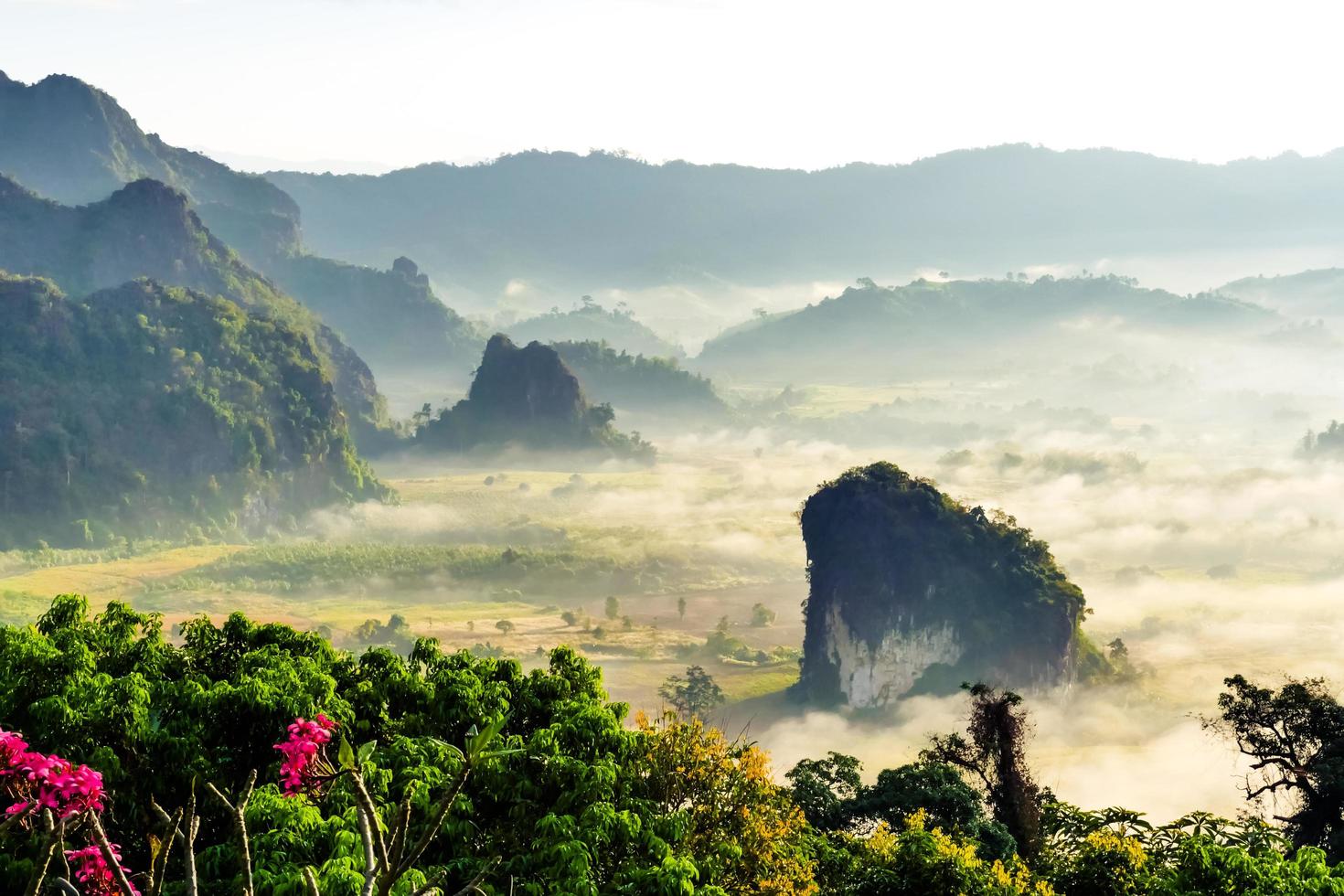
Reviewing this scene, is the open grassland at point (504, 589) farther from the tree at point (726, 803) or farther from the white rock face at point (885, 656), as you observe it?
the tree at point (726, 803)

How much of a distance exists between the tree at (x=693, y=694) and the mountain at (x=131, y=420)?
102 meters

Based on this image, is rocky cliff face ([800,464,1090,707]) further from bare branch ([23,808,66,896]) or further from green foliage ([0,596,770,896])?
bare branch ([23,808,66,896])

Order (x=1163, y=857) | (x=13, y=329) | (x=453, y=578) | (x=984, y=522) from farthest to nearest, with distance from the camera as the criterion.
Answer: (x=13, y=329), (x=453, y=578), (x=984, y=522), (x=1163, y=857)

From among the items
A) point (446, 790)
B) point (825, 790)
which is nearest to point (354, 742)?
point (446, 790)

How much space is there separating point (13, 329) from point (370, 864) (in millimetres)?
195781

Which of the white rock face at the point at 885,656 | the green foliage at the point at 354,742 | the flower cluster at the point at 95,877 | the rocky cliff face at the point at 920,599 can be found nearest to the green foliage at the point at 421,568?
the rocky cliff face at the point at 920,599

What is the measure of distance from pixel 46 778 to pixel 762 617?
137 metres

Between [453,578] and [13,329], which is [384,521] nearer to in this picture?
[453,578]

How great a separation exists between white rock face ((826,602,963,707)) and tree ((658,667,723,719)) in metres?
11.5

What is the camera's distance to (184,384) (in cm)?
18512

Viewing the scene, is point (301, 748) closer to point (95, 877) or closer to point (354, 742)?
point (95, 877)

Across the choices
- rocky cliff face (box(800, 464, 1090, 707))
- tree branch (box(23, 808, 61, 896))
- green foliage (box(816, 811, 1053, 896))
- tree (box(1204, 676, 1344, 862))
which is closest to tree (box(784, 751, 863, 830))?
tree (box(1204, 676, 1344, 862))

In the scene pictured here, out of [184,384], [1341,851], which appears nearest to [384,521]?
[184,384]

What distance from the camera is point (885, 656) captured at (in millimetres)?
105562
